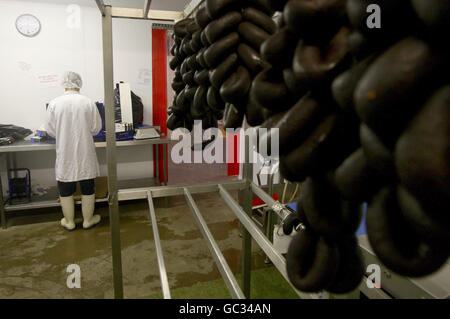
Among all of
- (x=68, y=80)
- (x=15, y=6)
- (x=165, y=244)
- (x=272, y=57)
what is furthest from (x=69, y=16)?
(x=272, y=57)

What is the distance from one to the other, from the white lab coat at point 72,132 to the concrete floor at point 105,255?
0.66m

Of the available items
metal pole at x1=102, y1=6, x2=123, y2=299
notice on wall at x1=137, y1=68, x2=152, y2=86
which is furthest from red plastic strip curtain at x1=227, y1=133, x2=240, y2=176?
metal pole at x1=102, y1=6, x2=123, y2=299

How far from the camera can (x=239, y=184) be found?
58.0 inches

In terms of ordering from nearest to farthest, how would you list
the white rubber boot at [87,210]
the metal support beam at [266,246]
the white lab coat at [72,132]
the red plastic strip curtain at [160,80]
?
1. the metal support beam at [266,246]
2. the white lab coat at [72,132]
3. the white rubber boot at [87,210]
4. the red plastic strip curtain at [160,80]

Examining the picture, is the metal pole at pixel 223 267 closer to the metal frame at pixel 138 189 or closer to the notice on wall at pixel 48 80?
the metal frame at pixel 138 189

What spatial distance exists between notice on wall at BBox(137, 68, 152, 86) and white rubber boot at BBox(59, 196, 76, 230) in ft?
5.80

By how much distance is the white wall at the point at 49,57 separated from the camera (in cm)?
342

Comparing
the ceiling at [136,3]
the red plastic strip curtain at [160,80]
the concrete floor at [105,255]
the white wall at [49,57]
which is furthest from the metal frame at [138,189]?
the white wall at [49,57]

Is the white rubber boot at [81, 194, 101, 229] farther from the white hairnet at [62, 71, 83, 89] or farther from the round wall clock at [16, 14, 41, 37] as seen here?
the round wall clock at [16, 14, 41, 37]

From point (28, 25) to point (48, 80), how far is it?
628mm

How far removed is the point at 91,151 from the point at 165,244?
48.2 inches

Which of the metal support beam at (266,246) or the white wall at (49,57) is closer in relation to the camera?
the metal support beam at (266,246)

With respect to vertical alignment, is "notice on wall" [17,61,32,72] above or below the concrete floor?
above

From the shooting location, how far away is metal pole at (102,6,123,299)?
4.03ft
